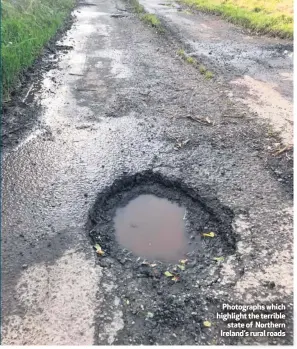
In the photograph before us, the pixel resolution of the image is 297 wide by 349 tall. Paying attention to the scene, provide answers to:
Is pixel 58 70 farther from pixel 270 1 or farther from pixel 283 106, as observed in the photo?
pixel 270 1

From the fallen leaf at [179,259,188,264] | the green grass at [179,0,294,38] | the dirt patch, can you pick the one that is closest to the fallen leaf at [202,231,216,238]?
the fallen leaf at [179,259,188,264]

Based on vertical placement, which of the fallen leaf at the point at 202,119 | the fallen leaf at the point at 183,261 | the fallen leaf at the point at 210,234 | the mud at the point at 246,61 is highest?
the mud at the point at 246,61

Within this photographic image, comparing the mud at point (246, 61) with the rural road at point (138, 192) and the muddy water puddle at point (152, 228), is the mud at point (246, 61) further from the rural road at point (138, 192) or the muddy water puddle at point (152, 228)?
the muddy water puddle at point (152, 228)

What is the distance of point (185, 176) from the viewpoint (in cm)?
462

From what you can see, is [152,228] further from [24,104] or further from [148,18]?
[148,18]

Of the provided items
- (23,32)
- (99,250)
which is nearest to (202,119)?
(99,250)

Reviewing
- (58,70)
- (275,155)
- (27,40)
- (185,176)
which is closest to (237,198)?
(185,176)

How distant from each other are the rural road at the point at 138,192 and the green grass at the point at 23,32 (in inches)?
19.0

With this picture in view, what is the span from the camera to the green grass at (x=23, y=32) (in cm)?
716

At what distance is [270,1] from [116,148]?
45.3ft

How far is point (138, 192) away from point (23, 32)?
6.85 meters

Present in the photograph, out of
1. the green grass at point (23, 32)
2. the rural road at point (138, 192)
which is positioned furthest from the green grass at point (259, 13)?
the green grass at point (23, 32)

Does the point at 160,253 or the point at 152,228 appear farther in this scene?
the point at 152,228

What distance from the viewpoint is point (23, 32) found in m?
9.18
